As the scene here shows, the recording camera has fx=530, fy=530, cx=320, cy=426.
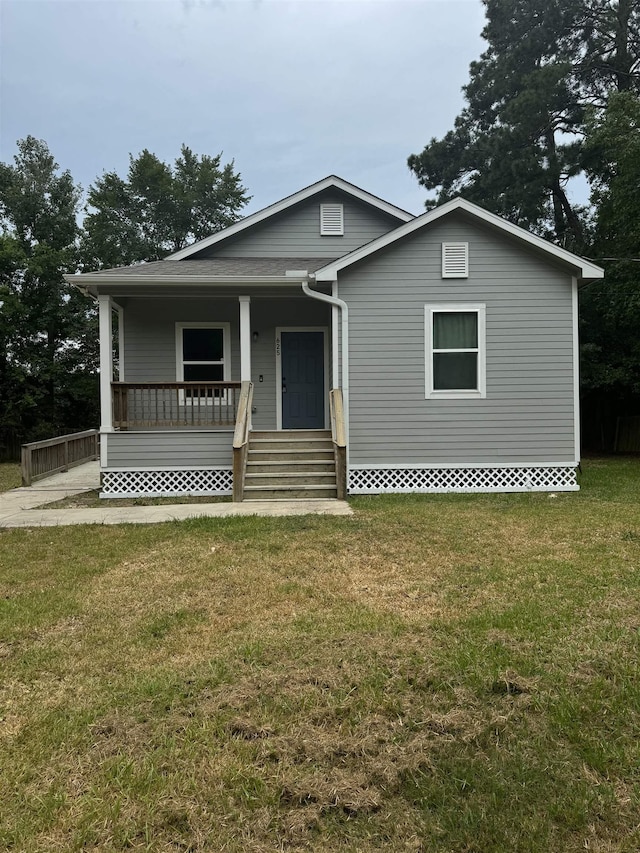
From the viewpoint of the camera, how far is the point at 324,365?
1088 centimetres

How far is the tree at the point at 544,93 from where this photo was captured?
18.8m

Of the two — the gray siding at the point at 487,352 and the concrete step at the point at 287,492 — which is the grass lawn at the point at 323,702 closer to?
the concrete step at the point at 287,492

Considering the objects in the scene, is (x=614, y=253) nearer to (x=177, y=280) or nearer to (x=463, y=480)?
(x=463, y=480)

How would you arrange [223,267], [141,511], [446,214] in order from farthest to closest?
[223,267], [446,214], [141,511]

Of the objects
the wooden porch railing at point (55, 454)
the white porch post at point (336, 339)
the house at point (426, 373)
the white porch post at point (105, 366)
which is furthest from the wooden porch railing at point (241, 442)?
the wooden porch railing at point (55, 454)

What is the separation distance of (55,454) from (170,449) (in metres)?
5.08

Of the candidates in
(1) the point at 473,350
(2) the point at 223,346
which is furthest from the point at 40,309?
(1) the point at 473,350

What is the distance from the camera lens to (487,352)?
885 centimetres

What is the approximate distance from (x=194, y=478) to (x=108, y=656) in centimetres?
608

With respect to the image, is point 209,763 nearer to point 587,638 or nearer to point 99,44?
point 587,638

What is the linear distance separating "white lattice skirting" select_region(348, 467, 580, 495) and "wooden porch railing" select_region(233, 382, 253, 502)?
186cm

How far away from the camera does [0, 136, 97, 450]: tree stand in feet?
70.8

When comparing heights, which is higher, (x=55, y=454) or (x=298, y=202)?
(x=298, y=202)

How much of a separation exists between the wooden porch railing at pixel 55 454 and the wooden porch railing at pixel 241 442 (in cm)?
484
